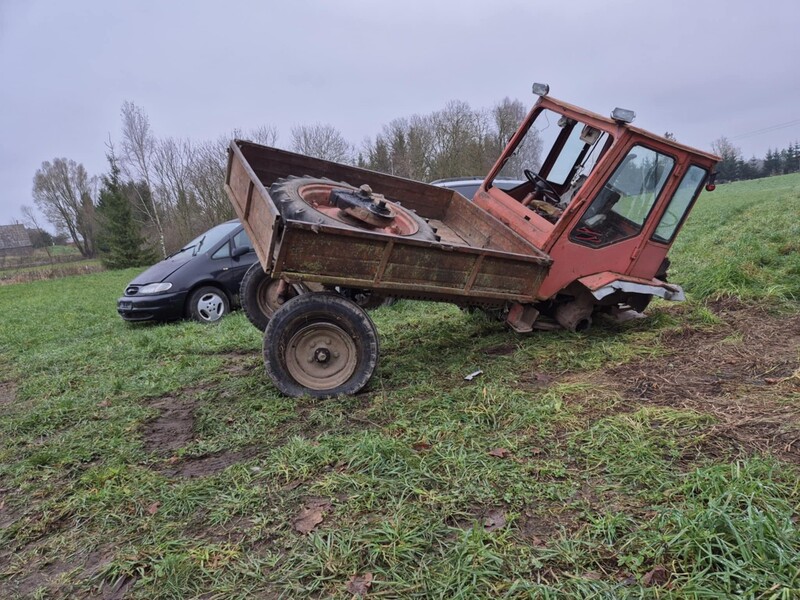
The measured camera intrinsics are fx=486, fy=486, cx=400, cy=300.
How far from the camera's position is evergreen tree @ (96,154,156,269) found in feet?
92.0

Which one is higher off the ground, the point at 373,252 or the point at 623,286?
the point at 623,286

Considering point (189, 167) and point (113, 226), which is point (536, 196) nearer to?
point (113, 226)

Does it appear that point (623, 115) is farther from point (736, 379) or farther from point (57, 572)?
point (57, 572)

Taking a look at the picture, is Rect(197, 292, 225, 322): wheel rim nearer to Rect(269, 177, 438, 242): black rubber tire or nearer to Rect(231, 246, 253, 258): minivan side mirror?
Rect(231, 246, 253, 258): minivan side mirror

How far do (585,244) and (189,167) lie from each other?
3345 cm

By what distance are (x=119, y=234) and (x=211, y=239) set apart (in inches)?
933

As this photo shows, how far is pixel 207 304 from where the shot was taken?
26.9 feet

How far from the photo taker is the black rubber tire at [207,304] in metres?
8.10

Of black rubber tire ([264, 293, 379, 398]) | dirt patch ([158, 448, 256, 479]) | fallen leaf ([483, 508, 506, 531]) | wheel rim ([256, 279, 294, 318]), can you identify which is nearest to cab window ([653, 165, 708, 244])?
black rubber tire ([264, 293, 379, 398])

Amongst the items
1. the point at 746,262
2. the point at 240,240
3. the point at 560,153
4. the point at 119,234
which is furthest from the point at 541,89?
the point at 119,234

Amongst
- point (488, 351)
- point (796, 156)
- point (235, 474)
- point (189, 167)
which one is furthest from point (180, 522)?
point (796, 156)

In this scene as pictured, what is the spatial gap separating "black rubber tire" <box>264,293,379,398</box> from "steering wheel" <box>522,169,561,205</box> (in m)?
3.07

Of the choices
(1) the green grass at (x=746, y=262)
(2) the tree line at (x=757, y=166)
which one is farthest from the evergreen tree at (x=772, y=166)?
(1) the green grass at (x=746, y=262)

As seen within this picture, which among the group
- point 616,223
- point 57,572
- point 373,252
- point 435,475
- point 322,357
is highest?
point 616,223
